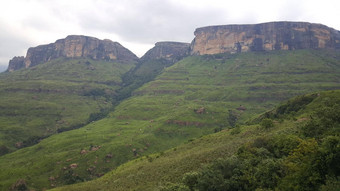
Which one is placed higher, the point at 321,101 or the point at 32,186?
the point at 321,101

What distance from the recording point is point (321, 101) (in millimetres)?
83500

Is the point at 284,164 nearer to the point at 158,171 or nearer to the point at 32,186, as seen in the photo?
the point at 158,171

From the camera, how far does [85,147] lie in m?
129

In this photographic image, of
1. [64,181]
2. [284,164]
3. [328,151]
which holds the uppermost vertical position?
[328,151]

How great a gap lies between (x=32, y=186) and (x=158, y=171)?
62.9 m

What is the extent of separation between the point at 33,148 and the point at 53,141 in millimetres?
11783

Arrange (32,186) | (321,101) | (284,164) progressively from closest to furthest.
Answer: (284,164), (321,101), (32,186)

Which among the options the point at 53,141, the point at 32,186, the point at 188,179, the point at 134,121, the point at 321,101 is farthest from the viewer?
the point at 134,121

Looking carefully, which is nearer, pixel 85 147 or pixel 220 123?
pixel 85 147

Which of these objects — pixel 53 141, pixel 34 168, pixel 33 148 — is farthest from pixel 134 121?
pixel 34 168

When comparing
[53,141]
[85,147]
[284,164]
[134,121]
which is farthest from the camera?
[134,121]

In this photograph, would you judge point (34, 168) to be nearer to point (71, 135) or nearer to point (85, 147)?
point (85, 147)

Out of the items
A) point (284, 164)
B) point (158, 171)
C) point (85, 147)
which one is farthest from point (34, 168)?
point (284, 164)

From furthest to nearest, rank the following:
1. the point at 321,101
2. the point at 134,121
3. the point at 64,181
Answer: the point at 134,121, the point at 64,181, the point at 321,101
